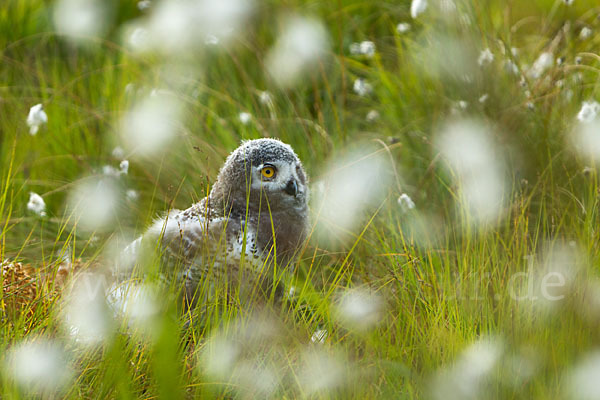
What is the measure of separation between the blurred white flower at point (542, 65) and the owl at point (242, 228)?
2118 millimetres

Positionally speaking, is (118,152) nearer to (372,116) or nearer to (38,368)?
(372,116)

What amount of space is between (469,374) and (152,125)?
213 centimetres

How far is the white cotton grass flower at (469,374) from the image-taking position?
6.93 feet

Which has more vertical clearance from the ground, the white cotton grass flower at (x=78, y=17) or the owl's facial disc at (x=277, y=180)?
the white cotton grass flower at (x=78, y=17)

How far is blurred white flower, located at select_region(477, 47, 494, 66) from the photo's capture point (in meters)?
4.26

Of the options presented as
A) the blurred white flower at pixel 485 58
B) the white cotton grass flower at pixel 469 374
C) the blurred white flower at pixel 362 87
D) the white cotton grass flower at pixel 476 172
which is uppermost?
the blurred white flower at pixel 485 58

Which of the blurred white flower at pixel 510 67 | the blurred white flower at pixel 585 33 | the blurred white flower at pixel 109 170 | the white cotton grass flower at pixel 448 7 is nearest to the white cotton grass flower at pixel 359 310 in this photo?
the blurred white flower at pixel 109 170

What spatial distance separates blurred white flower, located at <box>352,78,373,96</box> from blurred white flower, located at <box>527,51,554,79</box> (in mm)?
1107

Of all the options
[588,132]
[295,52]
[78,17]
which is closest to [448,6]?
[295,52]

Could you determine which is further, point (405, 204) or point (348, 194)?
point (405, 204)

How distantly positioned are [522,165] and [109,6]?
12.9 feet

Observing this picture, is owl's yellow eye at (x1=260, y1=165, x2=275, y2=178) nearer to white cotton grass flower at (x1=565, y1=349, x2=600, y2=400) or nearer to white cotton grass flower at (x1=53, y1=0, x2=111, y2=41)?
white cotton grass flower at (x1=565, y1=349, x2=600, y2=400)

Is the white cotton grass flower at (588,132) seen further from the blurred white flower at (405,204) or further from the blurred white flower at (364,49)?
the blurred white flower at (364,49)

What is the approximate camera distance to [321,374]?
2.24 metres
